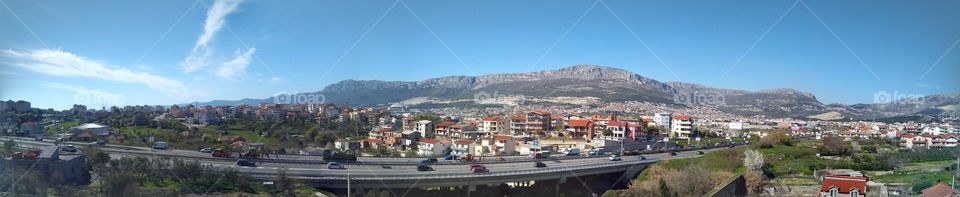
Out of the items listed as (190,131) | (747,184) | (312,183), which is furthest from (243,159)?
(747,184)

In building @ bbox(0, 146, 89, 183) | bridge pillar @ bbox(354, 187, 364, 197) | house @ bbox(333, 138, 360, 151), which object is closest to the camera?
building @ bbox(0, 146, 89, 183)

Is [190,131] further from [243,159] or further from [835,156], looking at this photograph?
[835,156]

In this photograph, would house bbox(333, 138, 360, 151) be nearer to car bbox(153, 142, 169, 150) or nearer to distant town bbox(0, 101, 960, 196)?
distant town bbox(0, 101, 960, 196)

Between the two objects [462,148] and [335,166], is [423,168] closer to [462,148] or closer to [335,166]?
[335,166]

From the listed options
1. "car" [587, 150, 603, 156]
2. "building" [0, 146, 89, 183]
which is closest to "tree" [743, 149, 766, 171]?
"car" [587, 150, 603, 156]

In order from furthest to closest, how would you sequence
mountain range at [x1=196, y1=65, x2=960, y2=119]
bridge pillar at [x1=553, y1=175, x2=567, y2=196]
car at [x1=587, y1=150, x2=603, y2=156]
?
mountain range at [x1=196, y1=65, x2=960, y2=119] → car at [x1=587, y1=150, x2=603, y2=156] → bridge pillar at [x1=553, y1=175, x2=567, y2=196]

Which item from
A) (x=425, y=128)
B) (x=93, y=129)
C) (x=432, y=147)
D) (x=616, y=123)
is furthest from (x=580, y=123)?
(x=93, y=129)
